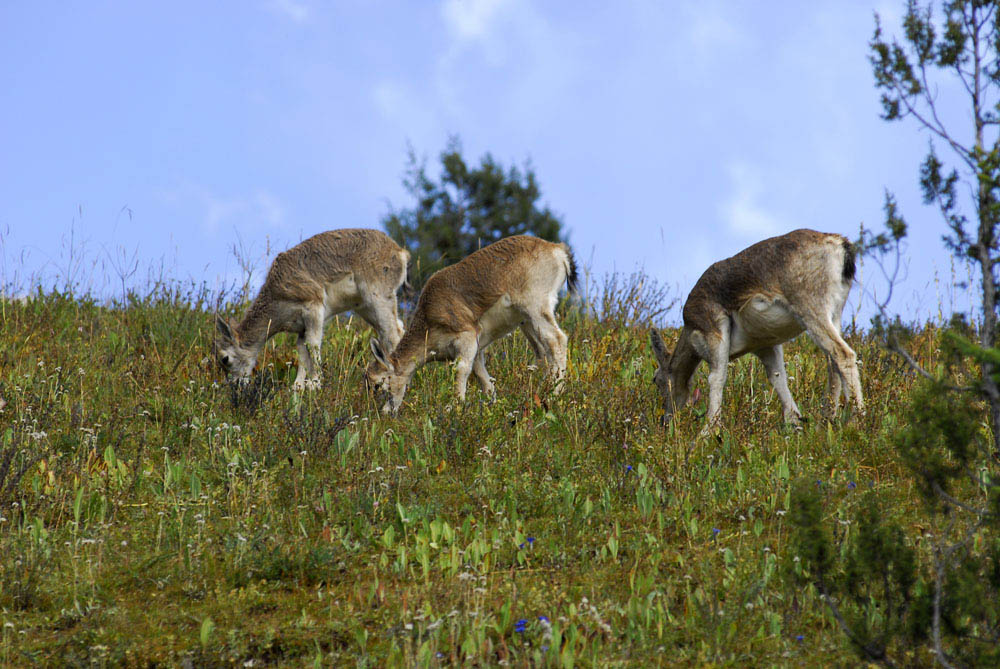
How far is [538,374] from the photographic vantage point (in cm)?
999

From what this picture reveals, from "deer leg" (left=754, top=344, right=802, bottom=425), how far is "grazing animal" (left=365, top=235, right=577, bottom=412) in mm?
2110

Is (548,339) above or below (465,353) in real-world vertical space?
above

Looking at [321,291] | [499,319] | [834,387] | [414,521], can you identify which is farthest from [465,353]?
[414,521]

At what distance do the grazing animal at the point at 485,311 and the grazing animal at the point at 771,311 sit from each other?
1.78m

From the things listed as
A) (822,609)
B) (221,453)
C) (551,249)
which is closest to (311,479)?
(221,453)

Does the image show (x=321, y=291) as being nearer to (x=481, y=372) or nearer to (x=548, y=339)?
(x=481, y=372)

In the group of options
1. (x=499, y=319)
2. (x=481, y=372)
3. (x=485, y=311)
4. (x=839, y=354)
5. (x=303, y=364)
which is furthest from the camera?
(x=303, y=364)

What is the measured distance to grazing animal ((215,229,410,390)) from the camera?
39.6 ft

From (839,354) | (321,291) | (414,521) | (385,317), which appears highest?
(321,291)

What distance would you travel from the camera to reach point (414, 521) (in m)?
6.28

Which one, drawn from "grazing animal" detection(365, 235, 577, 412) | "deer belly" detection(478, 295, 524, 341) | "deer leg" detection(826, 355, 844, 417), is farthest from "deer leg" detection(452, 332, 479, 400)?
"deer leg" detection(826, 355, 844, 417)

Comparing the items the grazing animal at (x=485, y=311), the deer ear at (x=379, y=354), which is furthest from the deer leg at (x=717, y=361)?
the deer ear at (x=379, y=354)

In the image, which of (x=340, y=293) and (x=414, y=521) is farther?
(x=340, y=293)

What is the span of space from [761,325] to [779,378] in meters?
0.76
